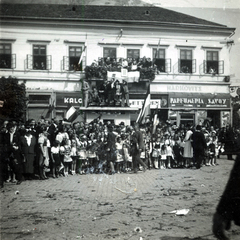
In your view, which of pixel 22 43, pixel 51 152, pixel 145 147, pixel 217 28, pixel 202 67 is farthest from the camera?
pixel 145 147

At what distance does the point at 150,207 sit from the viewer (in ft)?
17.5

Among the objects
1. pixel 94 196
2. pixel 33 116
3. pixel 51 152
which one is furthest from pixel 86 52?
pixel 94 196

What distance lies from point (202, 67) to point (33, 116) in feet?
16.2

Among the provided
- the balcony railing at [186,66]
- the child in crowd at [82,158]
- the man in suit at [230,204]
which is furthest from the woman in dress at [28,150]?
the man in suit at [230,204]

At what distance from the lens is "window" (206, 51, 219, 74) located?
761cm

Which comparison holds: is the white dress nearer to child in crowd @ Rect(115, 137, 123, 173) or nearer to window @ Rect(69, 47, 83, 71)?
child in crowd @ Rect(115, 137, 123, 173)

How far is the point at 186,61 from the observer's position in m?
7.76

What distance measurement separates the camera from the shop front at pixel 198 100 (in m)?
7.59

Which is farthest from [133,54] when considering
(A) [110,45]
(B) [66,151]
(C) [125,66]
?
(B) [66,151]

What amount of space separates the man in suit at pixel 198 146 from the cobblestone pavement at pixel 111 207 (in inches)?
53.8

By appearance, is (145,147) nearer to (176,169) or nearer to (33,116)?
(176,169)

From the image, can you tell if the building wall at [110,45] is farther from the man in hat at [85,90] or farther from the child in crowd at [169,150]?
the child in crowd at [169,150]

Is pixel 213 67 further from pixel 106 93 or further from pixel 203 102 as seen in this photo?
pixel 106 93

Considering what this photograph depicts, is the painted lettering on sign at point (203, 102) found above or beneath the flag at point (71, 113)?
above
